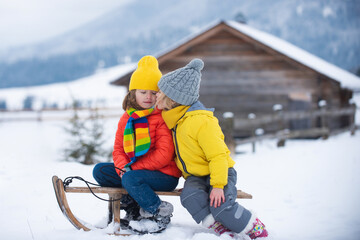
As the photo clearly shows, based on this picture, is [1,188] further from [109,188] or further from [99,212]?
[109,188]

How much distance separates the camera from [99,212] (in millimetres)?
3615

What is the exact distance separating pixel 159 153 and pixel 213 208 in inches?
25.3

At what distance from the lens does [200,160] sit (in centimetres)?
264

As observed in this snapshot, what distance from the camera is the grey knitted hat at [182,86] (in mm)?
2668

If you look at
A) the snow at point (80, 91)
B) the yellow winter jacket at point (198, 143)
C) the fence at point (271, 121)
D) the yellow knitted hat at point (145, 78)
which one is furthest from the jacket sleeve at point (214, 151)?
the snow at point (80, 91)

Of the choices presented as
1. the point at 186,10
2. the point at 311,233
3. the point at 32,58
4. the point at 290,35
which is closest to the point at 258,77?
the point at 311,233

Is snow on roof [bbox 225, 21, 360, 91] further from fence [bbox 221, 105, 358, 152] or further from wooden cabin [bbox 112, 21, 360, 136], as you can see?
fence [bbox 221, 105, 358, 152]

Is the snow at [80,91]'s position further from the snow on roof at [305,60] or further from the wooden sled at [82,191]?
the wooden sled at [82,191]

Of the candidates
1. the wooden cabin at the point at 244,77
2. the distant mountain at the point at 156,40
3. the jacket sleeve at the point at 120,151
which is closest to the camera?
the jacket sleeve at the point at 120,151

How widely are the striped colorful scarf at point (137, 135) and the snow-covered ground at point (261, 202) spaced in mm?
715

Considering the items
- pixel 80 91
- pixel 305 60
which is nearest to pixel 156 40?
pixel 80 91

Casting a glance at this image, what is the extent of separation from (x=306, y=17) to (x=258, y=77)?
12592 centimetres

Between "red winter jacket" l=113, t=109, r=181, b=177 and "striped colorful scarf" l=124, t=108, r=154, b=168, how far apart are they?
0.23 feet

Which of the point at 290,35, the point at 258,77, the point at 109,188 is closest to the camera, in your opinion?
the point at 109,188
